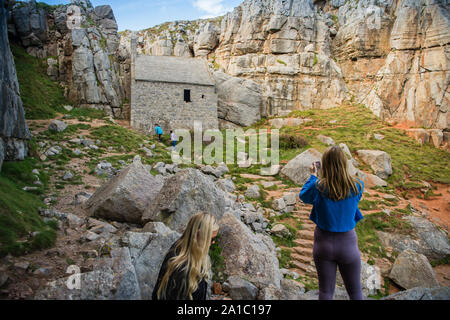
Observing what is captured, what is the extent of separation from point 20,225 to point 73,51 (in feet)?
83.5

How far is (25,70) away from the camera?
22.6 meters

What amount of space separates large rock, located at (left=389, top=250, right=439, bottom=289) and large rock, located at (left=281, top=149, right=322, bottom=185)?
6127 mm

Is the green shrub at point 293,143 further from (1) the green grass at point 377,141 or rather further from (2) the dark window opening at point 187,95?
(2) the dark window opening at point 187,95

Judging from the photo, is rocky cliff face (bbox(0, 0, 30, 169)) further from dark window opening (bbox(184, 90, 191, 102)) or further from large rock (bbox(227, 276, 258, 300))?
dark window opening (bbox(184, 90, 191, 102))

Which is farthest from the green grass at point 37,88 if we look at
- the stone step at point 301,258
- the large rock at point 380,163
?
the large rock at point 380,163

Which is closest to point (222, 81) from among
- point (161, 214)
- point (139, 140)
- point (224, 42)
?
point (224, 42)

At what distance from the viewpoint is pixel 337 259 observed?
10.1 feet

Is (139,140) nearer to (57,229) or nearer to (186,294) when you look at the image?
(57,229)

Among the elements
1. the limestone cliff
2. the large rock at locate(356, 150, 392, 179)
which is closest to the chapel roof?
the limestone cliff

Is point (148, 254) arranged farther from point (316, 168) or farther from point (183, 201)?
point (316, 168)

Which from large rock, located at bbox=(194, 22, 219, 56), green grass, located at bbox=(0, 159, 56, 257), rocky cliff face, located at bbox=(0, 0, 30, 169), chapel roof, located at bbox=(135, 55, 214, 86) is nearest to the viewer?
green grass, located at bbox=(0, 159, 56, 257)

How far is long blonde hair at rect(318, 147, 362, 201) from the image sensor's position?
3111 mm

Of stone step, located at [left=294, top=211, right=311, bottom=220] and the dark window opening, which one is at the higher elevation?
the dark window opening

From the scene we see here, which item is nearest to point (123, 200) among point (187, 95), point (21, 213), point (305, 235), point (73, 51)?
point (21, 213)
